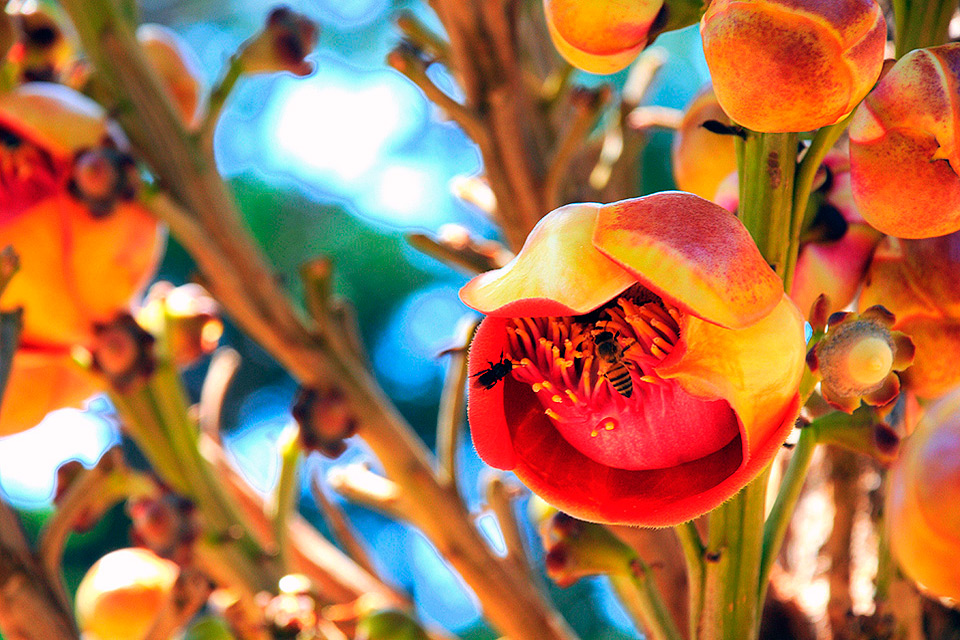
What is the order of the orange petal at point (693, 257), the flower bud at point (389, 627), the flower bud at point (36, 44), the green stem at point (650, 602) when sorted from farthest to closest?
1. the flower bud at point (36, 44)
2. the flower bud at point (389, 627)
3. the green stem at point (650, 602)
4. the orange petal at point (693, 257)

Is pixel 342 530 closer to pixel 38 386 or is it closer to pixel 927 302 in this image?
pixel 38 386

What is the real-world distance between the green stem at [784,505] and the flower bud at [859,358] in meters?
0.06

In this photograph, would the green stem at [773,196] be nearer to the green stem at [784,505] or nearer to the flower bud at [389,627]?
the green stem at [784,505]

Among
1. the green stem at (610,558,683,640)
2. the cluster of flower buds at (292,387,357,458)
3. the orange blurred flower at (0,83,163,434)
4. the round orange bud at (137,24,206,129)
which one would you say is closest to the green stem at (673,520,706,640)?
the green stem at (610,558,683,640)

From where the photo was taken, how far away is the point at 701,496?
10.9 inches

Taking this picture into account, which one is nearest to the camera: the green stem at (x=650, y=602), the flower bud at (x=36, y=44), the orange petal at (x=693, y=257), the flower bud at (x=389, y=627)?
the orange petal at (x=693, y=257)

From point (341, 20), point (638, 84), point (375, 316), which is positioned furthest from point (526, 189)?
point (341, 20)

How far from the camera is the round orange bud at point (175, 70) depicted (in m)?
0.65

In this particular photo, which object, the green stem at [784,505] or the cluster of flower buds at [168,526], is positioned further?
the cluster of flower buds at [168,526]

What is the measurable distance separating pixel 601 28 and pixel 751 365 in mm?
132

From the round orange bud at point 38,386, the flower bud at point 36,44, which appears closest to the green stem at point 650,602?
the round orange bud at point 38,386

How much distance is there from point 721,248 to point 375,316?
65.0 inches

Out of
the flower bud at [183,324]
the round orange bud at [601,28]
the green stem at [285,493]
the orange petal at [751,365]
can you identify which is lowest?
the green stem at [285,493]

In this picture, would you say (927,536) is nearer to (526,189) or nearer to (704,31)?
(704,31)
